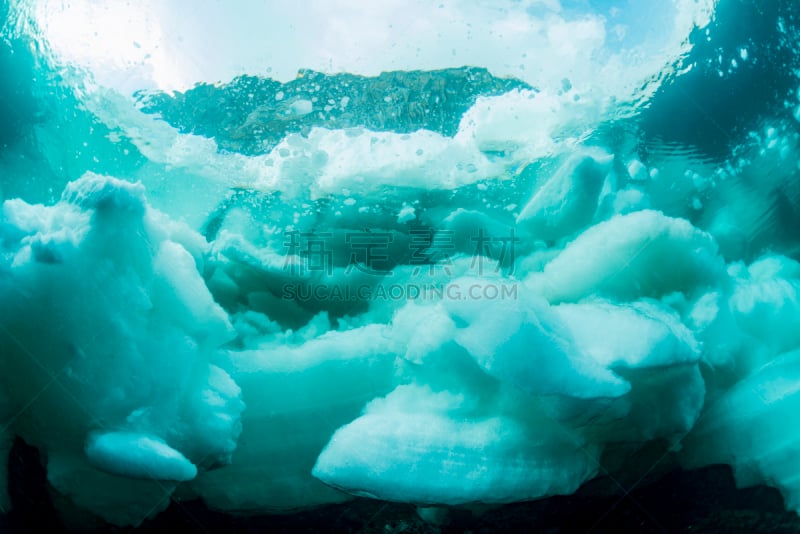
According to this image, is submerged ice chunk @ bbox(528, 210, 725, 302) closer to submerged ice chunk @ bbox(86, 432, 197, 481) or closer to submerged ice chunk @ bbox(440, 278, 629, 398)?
submerged ice chunk @ bbox(440, 278, 629, 398)

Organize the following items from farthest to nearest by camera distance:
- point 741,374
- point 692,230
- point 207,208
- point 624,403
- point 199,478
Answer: point 207,208
point 741,374
point 692,230
point 199,478
point 624,403

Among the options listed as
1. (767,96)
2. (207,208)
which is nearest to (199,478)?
(207,208)

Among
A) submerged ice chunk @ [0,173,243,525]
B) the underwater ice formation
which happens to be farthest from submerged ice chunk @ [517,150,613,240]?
submerged ice chunk @ [0,173,243,525]

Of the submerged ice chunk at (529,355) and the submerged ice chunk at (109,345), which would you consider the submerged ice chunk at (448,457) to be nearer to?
the submerged ice chunk at (529,355)

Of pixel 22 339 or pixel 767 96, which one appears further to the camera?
pixel 767 96

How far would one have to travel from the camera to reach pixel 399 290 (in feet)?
13.2

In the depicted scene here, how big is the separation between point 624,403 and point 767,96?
2805 millimetres

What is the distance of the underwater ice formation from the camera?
2.70 m

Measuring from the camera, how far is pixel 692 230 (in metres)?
3.58

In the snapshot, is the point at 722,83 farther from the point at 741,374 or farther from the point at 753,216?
the point at 741,374

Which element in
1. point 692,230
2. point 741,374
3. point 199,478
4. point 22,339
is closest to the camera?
point 22,339

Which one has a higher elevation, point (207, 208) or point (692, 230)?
point (207, 208)

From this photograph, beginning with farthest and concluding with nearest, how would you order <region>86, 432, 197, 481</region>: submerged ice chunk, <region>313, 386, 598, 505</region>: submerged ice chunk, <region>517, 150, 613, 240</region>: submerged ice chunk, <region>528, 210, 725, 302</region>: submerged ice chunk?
<region>517, 150, 613, 240</region>: submerged ice chunk, <region>528, 210, 725, 302</region>: submerged ice chunk, <region>313, 386, 598, 505</region>: submerged ice chunk, <region>86, 432, 197, 481</region>: submerged ice chunk

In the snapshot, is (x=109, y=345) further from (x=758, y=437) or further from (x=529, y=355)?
(x=758, y=437)
